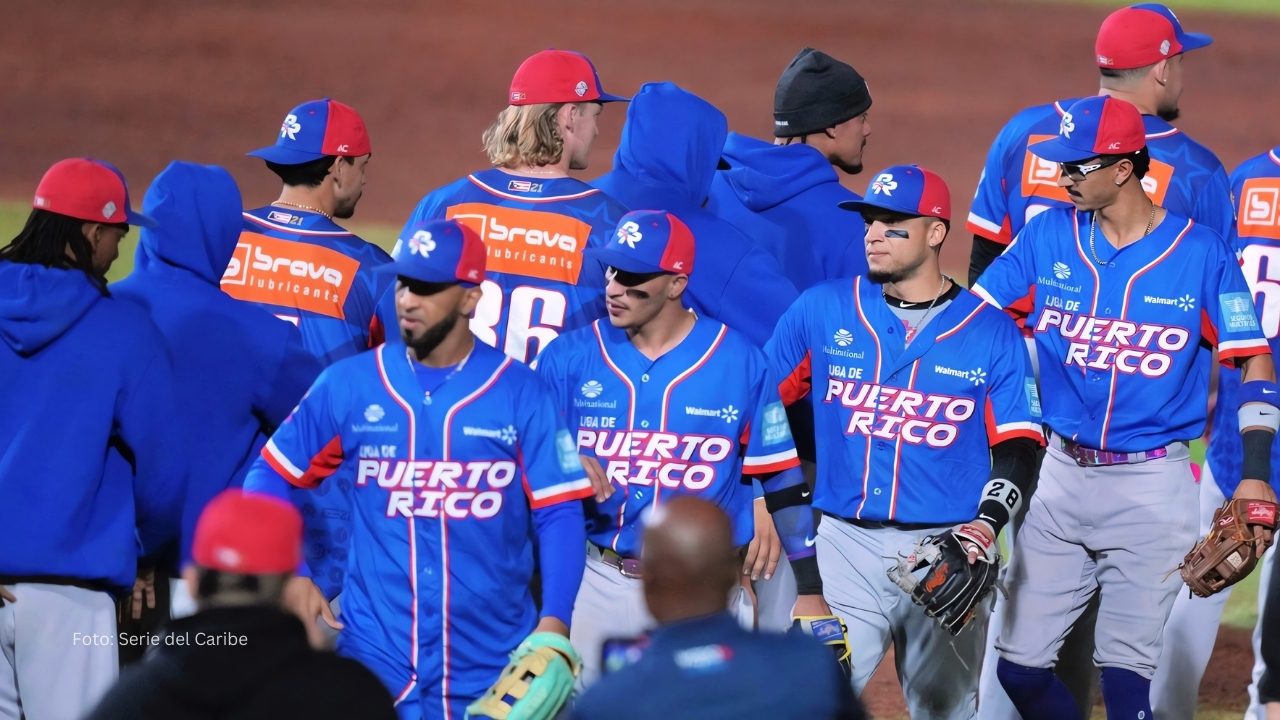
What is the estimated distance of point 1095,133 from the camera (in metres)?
5.04

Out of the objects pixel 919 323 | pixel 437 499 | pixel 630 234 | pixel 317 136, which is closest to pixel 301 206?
pixel 317 136

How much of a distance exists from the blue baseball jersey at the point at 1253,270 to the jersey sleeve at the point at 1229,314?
2.25 feet

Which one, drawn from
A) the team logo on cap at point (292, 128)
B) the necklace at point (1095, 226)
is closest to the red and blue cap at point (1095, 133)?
the necklace at point (1095, 226)

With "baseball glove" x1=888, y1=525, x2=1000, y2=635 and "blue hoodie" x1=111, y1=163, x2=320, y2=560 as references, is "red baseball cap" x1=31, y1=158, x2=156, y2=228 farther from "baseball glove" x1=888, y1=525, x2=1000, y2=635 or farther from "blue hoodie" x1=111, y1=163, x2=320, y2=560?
"baseball glove" x1=888, y1=525, x2=1000, y2=635

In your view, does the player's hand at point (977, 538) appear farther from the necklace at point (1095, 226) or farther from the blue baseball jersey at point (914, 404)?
the necklace at point (1095, 226)

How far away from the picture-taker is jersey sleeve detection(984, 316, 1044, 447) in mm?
4812

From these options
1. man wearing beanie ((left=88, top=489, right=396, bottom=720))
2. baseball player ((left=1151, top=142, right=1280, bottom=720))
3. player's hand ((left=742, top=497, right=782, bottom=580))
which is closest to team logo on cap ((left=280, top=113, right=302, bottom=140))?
player's hand ((left=742, top=497, right=782, bottom=580))

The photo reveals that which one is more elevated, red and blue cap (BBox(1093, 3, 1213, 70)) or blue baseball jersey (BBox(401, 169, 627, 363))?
red and blue cap (BBox(1093, 3, 1213, 70))

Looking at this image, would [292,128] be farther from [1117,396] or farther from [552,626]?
[1117,396]

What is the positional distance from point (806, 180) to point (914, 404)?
3.63ft

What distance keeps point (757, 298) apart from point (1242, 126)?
9.80 meters

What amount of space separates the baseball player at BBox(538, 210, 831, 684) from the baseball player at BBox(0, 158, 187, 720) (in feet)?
3.72

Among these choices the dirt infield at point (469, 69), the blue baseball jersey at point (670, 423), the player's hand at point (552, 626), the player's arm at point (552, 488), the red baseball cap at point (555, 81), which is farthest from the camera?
the dirt infield at point (469, 69)

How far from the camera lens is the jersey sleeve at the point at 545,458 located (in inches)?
159
